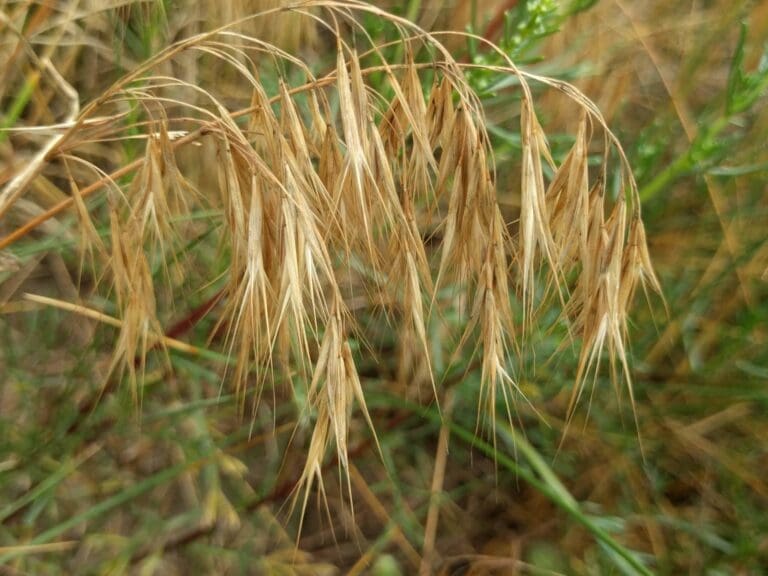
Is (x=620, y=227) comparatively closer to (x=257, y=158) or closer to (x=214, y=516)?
(x=257, y=158)

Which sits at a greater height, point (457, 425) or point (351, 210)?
point (351, 210)

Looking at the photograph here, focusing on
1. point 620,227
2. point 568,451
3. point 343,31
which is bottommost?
point 568,451

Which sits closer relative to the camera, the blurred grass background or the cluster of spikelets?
the cluster of spikelets

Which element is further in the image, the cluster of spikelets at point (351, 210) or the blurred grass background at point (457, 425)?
the blurred grass background at point (457, 425)

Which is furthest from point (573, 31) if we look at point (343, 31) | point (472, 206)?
point (472, 206)

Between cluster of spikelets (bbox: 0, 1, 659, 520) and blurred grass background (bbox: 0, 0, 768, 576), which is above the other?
cluster of spikelets (bbox: 0, 1, 659, 520)

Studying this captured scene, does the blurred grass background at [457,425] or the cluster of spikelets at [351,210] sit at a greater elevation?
the cluster of spikelets at [351,210]

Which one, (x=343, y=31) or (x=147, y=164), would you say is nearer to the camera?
(x=147, y=164)

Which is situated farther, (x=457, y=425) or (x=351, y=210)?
(x=457, y=425)
